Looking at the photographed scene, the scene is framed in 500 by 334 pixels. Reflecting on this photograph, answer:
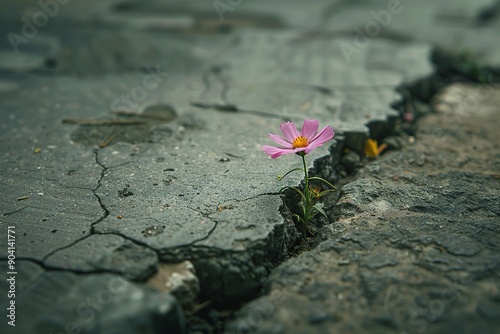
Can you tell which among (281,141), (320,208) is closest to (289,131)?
(281,141)

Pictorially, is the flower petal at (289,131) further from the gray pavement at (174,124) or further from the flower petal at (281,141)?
the gray pavement at (174,124)

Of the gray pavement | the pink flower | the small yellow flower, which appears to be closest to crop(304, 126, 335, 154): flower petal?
the pink flower

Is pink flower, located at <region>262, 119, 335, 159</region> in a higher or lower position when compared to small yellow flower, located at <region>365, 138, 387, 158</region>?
higher

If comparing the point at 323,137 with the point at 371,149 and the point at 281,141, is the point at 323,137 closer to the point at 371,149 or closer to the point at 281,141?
the point at 281,141

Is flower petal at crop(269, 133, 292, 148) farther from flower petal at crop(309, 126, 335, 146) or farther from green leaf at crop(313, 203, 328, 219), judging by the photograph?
green leaf at crop(313, 203, 328, 219)

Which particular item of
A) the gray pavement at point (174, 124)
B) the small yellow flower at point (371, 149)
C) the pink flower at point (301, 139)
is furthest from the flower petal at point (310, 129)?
the small yellow flower at point (371, 149)

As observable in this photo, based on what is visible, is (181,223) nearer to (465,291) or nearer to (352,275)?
(352,275)

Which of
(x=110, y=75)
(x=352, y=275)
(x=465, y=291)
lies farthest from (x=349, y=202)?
(x=110, y=75)
